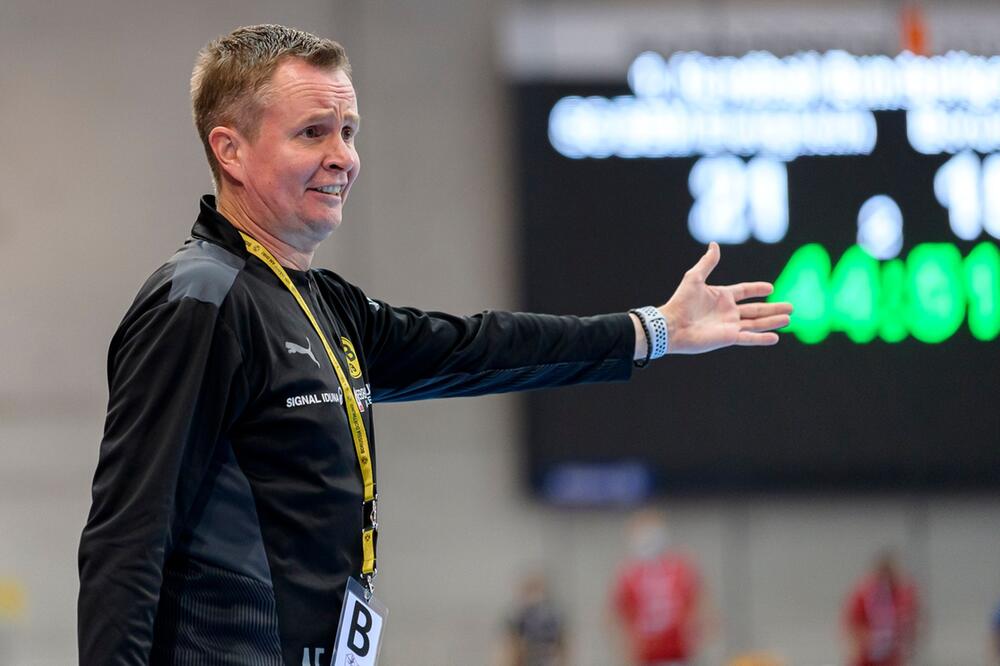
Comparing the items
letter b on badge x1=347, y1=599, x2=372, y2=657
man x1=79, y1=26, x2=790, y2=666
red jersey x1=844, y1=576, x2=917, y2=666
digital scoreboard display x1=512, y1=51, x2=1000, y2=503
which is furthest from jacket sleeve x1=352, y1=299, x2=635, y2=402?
red jersey x1=844, y1=576, x2=917, y2=666

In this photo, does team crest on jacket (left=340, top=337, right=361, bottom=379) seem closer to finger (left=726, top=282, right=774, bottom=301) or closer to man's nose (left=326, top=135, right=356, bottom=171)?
man's nose (left=326, top=135, right=356, bottom=171)

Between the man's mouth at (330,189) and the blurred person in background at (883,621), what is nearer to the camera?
the man's mouth at (330,189)

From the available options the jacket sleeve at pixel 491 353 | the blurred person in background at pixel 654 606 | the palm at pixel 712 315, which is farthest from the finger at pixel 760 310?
the blurred person in background at pixel 654 606

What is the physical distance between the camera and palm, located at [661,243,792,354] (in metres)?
2.25

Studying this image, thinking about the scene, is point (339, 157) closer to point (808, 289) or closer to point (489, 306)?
point (808, 289)

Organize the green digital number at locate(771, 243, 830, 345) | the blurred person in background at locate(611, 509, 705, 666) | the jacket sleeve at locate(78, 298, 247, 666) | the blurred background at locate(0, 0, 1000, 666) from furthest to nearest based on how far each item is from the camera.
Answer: the blurred person in background at locate(611, 509, 705, 666)
the blurred background at locate(0, 0, 1000, 666)
the green digital number at locate(771, 243, 830, 345)
the jacket sleeve at locate(78, 298, 247, 666)

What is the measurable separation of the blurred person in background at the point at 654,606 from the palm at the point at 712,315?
6270 mm

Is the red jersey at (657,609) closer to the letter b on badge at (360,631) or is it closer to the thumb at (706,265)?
the thumb at (706,265)

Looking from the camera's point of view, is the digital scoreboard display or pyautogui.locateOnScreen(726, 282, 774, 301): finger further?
the digital scoreboard display

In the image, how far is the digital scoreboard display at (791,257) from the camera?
7.48 m

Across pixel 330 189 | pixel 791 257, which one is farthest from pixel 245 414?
pixel 791 257

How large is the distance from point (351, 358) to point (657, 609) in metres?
6.89

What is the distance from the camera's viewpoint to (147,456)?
152 centimetres

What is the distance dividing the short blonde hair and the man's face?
1 centimetres
